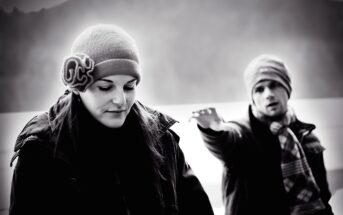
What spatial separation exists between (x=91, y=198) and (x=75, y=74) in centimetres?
38

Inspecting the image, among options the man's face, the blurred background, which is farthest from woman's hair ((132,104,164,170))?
the man's face

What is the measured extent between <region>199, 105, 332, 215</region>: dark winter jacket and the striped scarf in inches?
1.3

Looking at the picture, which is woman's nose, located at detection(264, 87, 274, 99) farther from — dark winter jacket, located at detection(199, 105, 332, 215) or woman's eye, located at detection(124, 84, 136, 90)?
woman's eye, located at detection(124, 84, 136, 90)

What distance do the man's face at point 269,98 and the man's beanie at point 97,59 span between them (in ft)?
3.18

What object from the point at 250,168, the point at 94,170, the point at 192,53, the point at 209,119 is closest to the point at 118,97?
the point at 94,170

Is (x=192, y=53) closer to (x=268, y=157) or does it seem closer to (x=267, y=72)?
(x=267, y=72)

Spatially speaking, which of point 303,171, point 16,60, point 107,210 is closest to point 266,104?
point 303,171

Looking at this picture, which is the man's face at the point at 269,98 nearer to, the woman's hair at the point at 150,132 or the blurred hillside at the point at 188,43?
the blurred hillside at the point at 188,43

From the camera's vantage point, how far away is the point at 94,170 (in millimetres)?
1081

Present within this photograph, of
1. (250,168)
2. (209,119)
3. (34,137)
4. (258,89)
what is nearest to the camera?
(34,137)

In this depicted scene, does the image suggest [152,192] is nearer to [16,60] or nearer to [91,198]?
[91,198]

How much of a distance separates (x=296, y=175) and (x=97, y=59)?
1259 millimetres

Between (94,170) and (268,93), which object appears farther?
(268,93)

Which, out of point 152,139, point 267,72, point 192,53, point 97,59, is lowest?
point 152,139
